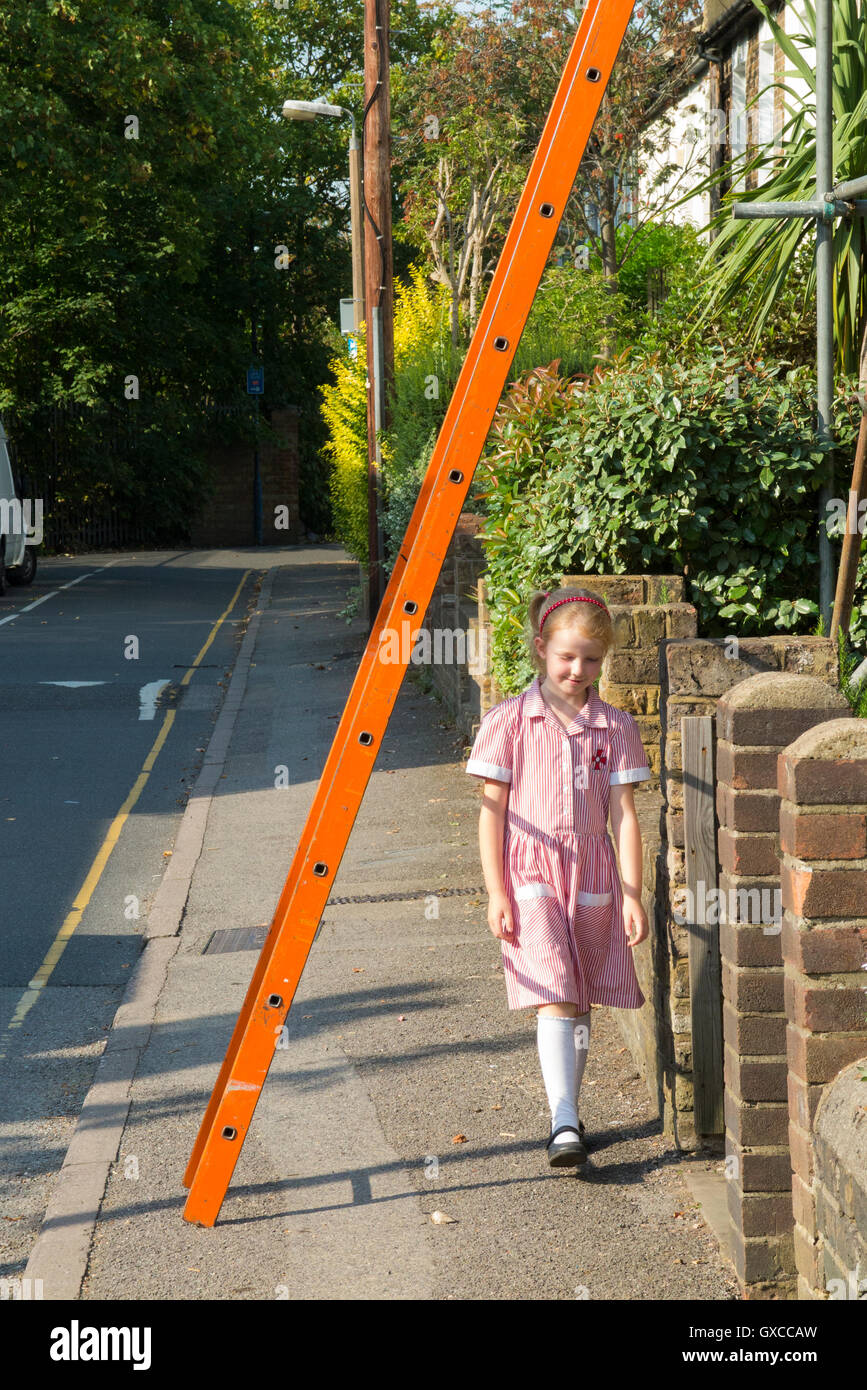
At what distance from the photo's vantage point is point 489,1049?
17.1 ft

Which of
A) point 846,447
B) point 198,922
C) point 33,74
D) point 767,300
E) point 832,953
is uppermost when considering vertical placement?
point 33,74

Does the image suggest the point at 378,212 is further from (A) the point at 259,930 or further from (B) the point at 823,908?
(B) the point at 823,908

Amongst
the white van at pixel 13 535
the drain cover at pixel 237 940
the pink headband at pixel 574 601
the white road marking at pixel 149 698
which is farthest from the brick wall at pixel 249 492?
the pink headband at pixel 574 601

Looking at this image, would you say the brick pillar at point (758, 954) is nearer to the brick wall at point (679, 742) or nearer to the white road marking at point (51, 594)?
the brick wall at point (679, 742)

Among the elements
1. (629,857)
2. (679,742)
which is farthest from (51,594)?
(629,857)

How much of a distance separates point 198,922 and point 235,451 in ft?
112

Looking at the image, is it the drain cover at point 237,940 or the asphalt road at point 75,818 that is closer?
the asphalt road at point 75,818

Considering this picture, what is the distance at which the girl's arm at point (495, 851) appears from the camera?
4.14m

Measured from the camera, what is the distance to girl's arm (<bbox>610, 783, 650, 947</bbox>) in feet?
13.3

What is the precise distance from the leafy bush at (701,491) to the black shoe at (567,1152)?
9.42 feet

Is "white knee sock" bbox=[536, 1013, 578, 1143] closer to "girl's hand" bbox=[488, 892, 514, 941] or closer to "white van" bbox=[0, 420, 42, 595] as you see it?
"girl's hand" bbox=[488, 892, 514, 941]

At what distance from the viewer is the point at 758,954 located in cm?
344

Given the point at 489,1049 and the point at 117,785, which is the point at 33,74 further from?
the point at 489,1049

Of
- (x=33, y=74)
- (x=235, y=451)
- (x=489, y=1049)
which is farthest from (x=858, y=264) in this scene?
(x=235, y=451)
